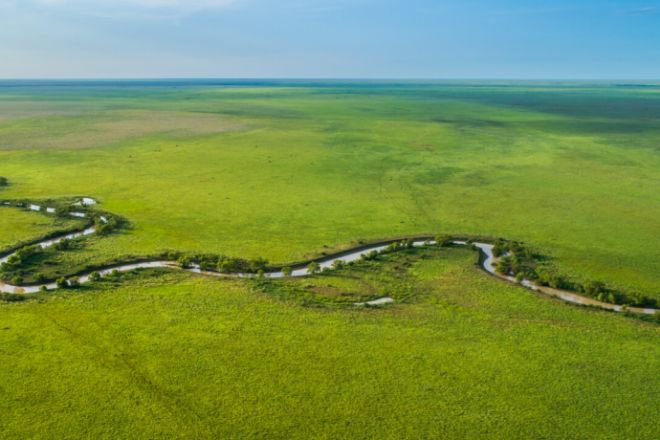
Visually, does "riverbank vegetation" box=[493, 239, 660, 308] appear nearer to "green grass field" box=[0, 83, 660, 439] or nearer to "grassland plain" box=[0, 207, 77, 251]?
"green grass field" box=[0, 83, 660, 439]

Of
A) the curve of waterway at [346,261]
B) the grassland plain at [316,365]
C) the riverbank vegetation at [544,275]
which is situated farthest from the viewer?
the curve of waterway at [346,261]

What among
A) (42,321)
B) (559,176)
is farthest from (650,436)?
(559,176)

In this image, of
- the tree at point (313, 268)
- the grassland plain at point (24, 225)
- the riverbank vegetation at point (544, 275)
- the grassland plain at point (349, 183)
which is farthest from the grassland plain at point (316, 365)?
the grassland plain at point (24, 225)

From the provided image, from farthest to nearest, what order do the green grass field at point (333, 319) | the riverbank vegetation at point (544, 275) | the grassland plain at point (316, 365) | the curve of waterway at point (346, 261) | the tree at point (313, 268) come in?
1. the tree at point (313, 268)
2. the curve of waterway at point (346, 261)
3. the riverbank vegetation at point (544, 275)
4. the green grass field at point (333, 319)
5. the grassland plain at point (316, 365)

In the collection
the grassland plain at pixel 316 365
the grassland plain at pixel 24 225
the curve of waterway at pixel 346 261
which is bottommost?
the grassland plain at pixel 316 365

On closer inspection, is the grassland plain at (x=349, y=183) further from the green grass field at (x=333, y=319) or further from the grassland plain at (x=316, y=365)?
the grassland plain at (x=316, y=365)

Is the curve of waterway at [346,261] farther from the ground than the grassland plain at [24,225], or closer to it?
closer to it

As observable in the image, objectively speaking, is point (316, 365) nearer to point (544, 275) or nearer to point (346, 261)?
point (346, 261)
